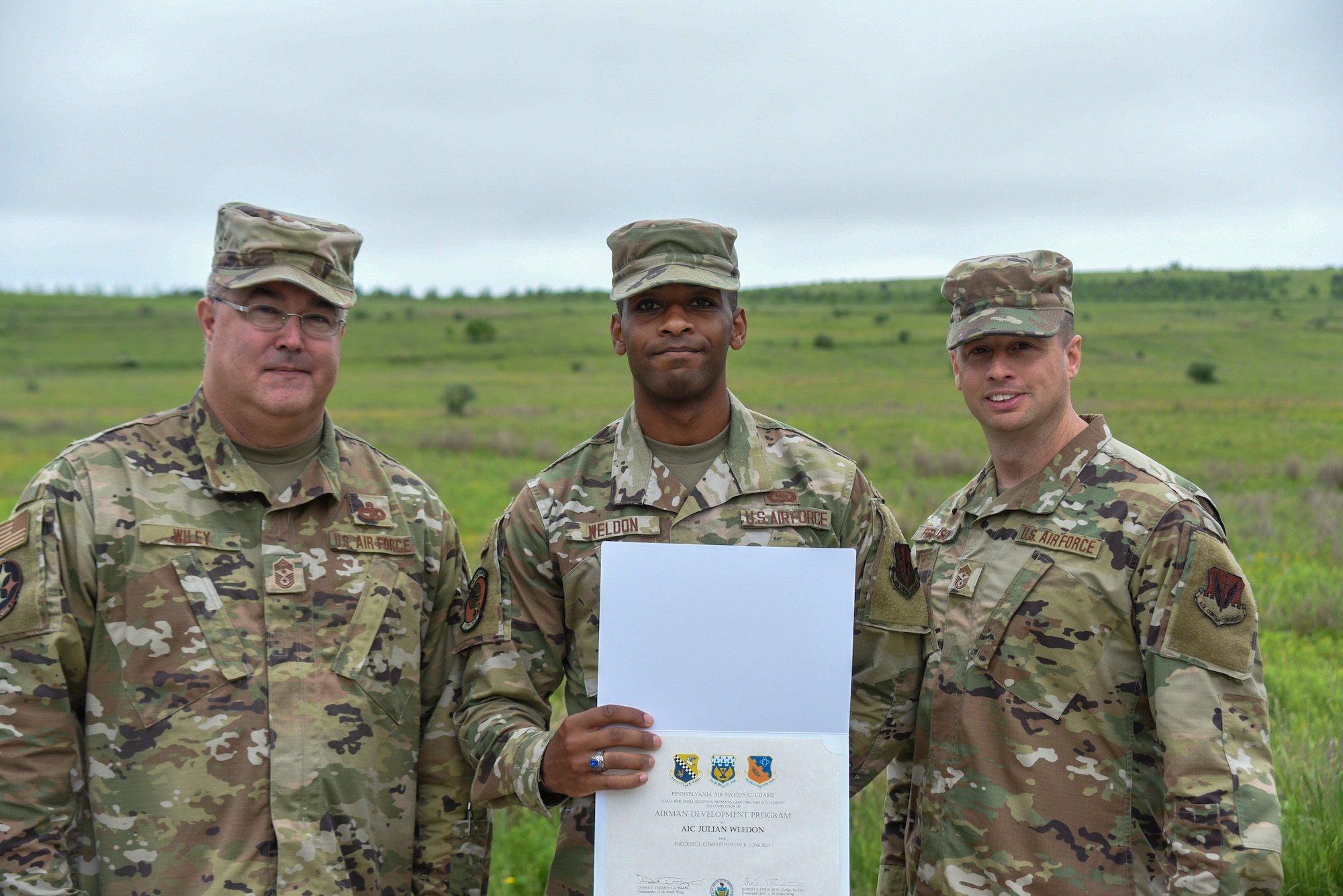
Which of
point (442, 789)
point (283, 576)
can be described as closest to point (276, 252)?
point (283, 576)

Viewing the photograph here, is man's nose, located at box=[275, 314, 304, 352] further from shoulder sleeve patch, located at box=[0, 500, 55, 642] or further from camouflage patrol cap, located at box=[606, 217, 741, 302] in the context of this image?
camouflage patrol cap, located at box=[606, 217, 741, 302]

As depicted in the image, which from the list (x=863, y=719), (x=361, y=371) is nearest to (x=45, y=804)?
(x=863, y=719)

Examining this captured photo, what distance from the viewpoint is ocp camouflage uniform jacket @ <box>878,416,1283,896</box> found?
121 inches

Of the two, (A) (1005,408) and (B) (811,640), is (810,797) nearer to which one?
(B) (811,640)

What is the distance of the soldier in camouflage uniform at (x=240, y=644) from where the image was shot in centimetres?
315

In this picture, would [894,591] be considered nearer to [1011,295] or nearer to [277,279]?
[1011,295]

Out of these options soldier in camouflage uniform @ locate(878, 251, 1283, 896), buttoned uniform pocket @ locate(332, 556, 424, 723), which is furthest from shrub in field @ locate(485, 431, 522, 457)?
soldier in camouflage uniform @ locate(878, 251, 1283, 896)

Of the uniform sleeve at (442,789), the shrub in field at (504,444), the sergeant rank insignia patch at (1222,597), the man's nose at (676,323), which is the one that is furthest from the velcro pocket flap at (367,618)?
the shrub in field at (504,444)

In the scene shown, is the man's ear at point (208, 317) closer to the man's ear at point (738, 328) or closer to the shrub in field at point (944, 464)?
the man's ear at point (738, 328)

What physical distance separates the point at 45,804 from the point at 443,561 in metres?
1.44

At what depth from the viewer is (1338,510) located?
17.2 metres

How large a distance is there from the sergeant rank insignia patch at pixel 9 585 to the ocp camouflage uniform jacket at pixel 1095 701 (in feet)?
9.94

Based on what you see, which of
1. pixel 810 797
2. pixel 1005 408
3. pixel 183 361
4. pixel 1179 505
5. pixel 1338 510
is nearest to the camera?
pixel 810 797

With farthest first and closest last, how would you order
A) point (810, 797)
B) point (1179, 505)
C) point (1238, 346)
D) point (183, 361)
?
point (183, 361), point (1238, 346), point (1179, 505), point (810, 797)
